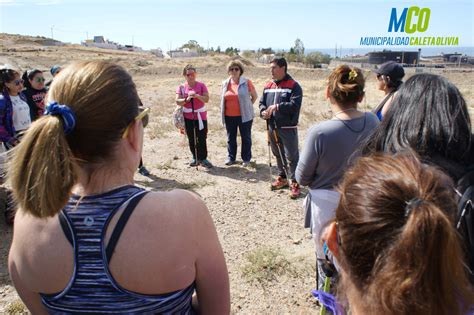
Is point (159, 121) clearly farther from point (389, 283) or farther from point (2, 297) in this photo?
point (389, 283)

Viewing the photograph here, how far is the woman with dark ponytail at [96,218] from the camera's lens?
1.08 m

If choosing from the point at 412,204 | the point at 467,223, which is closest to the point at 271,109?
the point at 467,223

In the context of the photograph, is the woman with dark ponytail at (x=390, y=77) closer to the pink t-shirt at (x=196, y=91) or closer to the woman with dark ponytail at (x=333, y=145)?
the woman with dark ponytail at (x=333, y=145)

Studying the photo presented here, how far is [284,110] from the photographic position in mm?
5250

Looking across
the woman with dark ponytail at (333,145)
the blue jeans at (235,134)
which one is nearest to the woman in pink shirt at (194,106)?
the blue jeans at (235,134)

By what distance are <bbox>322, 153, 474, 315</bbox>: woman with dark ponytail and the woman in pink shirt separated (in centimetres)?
548

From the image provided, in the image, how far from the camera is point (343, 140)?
2682 mm

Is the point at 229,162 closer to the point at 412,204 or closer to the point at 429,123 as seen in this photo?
the point at 429,123

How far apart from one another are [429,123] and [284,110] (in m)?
3.62

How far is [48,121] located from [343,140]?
209 cm

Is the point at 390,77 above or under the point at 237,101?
above

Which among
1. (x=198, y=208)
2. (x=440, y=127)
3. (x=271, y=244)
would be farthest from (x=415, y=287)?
(x=271, y=244)

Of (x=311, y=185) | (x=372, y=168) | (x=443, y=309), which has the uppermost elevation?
(x=372, y=168)

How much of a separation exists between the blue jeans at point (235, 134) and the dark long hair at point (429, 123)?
4796 mm
